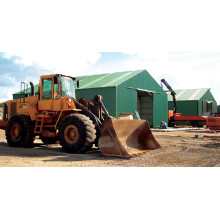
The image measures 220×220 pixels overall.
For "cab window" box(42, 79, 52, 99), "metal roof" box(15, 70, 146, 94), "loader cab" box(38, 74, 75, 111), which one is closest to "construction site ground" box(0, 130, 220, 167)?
"loader cab" box(38, 74, 75, 111)

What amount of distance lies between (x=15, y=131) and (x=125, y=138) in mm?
5025

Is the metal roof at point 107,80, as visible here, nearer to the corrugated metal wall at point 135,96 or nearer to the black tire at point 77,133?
the corrugated metal wall at point 135,96

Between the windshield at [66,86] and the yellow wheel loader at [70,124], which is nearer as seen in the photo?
the yellow wheel loader at [70,124]

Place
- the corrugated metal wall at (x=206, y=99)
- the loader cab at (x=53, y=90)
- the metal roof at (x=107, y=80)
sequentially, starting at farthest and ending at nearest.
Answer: the corrugated metal wall at (x=206, y=99) < the metal roof at (x=107, y=80) < the loader cab at (x=53, y=90)

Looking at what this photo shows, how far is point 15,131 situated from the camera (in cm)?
1143

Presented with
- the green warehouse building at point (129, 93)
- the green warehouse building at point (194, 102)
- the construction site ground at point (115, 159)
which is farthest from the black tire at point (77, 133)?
the green warehouse building at point (194, 102)

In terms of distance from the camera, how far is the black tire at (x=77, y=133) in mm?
8750

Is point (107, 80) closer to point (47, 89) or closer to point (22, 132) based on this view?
point (47, 89)

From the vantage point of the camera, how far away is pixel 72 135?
30.3 ft

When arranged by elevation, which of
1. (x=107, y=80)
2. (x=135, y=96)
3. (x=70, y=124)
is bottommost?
(x=70, y=124)

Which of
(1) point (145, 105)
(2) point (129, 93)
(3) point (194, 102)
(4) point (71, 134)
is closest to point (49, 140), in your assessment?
(4) point (71, 134)

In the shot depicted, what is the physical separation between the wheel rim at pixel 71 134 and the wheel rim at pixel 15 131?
9.76 ft

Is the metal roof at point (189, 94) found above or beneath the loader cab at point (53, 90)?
above

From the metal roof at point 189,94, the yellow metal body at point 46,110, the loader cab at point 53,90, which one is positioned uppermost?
the metal roof at point 189,94
